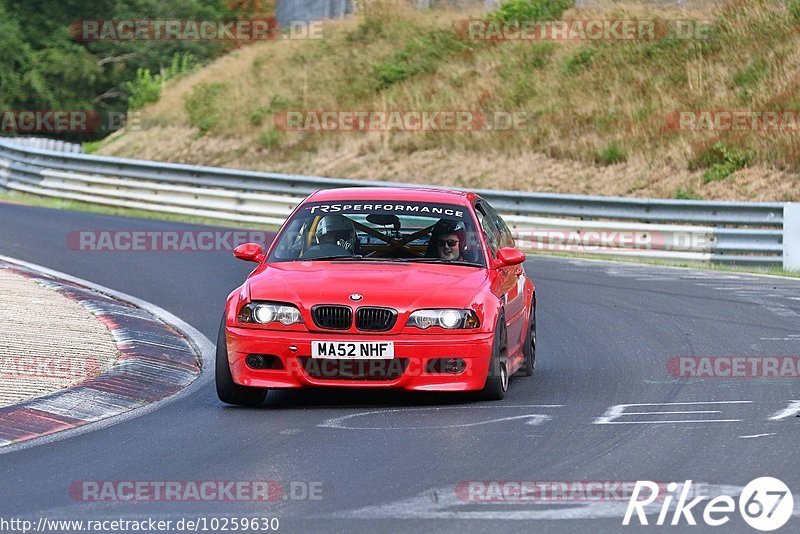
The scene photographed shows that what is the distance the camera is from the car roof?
10758 millimetres

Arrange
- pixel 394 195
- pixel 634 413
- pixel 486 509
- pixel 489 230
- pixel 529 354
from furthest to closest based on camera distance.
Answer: pixel 529 354 → pixel 489 230 → pixel 394 195 → pixel 634 413 → pixel 486 509

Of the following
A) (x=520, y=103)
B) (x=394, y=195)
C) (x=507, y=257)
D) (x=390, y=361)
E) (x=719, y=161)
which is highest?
(x=520, y=103)

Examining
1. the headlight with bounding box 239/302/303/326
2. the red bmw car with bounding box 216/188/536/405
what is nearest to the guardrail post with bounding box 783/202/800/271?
the red bmw car with bounding box 216/188/536/405

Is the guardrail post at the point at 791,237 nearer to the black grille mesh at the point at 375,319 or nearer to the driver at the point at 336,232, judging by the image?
the driver at the point at 336,232

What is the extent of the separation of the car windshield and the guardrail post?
34.3ft

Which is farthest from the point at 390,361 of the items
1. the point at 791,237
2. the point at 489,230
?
the point at 791,237

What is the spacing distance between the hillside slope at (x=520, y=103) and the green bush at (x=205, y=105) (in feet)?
0.19

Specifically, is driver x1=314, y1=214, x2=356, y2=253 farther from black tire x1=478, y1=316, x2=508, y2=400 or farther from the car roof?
black tire x1=478, y1=316, x2=508, y2=400

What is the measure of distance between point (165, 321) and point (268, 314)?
4.78m

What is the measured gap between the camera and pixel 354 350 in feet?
30.1

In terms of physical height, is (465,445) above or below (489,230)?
below

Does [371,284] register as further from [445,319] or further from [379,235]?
[379,235]

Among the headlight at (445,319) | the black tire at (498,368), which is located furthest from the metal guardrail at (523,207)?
the headlight at (445,319)

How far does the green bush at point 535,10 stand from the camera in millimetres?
37594
